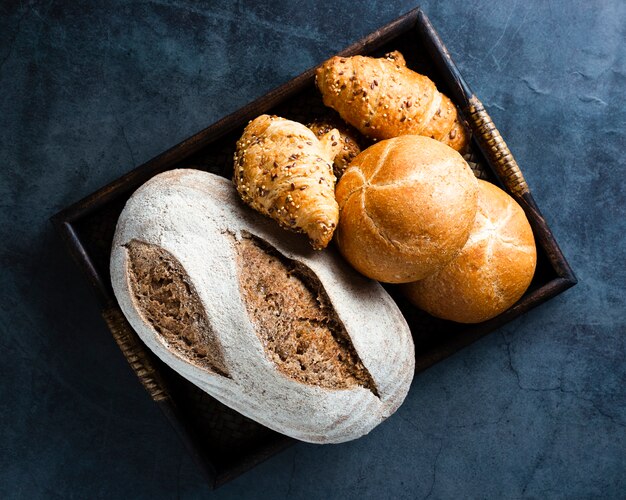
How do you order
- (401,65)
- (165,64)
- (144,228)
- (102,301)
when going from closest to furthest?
(144,228) → (401,65) → (102,301) → (165,64)

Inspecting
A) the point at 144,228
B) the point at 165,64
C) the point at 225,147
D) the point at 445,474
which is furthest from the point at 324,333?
the point at 165,64

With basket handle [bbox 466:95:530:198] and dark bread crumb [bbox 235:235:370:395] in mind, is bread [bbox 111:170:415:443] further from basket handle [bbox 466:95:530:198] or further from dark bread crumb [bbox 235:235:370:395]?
basket handle [bbox 466:95:530:198]

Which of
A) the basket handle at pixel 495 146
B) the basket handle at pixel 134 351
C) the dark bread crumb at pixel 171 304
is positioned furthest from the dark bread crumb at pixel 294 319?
the basket handle at pixel 495 146

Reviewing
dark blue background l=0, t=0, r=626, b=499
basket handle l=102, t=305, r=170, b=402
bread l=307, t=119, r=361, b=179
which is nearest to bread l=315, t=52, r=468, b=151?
bread l=307, t=119, r=361, b=179

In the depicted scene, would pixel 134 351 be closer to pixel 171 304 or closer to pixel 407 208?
pixel 171 304

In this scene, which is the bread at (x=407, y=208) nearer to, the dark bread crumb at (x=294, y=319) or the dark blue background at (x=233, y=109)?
the dark bread crumb at (x=294, y=319)

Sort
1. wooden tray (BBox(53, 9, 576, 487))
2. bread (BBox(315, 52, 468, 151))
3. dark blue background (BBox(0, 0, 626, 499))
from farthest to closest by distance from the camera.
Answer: dark blue background (BBox(0, 0, 626, 499)) → wooden tray (BBox(53, 9, 576, 487)) → bread (BBox(315, 52, 468, 151))

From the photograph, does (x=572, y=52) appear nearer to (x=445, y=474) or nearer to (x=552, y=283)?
(x=552, y=283)
